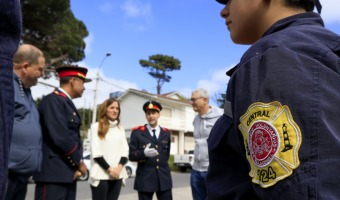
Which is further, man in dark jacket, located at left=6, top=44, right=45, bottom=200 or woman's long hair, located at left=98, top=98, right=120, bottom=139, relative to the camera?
woman's long hair, located at left=98, top=98, right=120, bottom=139

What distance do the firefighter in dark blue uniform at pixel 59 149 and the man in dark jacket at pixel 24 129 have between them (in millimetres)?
254

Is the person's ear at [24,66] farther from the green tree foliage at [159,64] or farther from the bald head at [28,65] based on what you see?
the green tree foliage at [159,64]

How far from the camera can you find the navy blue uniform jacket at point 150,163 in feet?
16.4

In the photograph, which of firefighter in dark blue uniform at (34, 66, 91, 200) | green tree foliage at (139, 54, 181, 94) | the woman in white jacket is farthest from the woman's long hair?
green tree foliage at (139, 54, 181, 94)

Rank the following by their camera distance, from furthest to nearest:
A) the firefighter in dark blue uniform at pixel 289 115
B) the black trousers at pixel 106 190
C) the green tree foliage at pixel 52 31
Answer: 1. the green tree foliage at pixel 52 31
2. the black trousers at pixel 106 190
3. the firefighter in dark blue uniform at pixel 289 115

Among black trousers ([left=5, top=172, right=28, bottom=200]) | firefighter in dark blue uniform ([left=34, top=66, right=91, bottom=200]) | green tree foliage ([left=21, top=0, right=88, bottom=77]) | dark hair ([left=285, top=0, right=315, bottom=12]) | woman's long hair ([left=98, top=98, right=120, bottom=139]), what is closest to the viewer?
dark hair ([left=285, top=0, right=315, bottom=12])

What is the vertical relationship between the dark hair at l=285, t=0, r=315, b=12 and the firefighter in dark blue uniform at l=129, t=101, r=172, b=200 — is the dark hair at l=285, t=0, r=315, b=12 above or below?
above

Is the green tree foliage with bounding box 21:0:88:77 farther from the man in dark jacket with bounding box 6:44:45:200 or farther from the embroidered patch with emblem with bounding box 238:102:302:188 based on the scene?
the embroidered patch with emblem with bounding box 238:102:302:188

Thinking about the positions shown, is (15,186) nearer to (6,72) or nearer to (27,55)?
(27,55)

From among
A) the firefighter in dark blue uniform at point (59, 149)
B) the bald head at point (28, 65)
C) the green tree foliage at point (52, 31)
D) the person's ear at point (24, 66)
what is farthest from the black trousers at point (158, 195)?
the green tree foliage at point (52, 31)

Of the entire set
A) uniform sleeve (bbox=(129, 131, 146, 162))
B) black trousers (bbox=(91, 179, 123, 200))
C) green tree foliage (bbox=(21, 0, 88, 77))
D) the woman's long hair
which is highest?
green tree foliage (bbox=(21, 0, 88, 77))

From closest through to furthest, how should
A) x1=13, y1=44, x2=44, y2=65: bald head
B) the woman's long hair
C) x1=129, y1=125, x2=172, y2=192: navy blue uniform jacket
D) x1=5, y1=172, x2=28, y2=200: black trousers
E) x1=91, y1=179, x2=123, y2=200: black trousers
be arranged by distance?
1. x1=5, y1=172, x2=28, y2=200: black trousers
2. x1=13, y1=44, x2=44, y2=65: bald head
3. x1=91, y1=179, x2=123, y2=200: black trousers
4. the woman's long hair
5. x1=129, y1=125, x2=172, y2=192: navy blue uniform jacket

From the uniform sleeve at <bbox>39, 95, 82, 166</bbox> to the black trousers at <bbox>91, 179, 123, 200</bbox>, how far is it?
1080mm

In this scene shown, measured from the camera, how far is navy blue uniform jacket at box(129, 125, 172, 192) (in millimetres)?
4988
